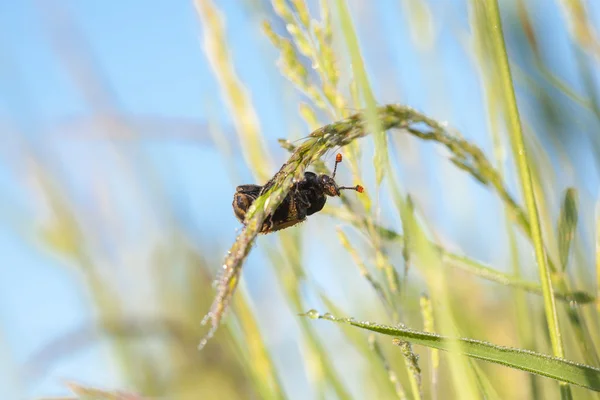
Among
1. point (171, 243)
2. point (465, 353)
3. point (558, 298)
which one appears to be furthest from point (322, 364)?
point (171, 243)

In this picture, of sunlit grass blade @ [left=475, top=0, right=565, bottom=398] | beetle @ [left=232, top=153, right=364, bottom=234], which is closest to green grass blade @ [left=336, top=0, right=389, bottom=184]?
sunlit grass blade @ [left=475, top=0, right=565, bottom=398]

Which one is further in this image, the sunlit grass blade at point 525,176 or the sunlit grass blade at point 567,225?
→ the sunlit grass blade at point 567,225

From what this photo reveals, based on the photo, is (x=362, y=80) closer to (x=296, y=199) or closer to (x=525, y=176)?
(x=525, y=176)

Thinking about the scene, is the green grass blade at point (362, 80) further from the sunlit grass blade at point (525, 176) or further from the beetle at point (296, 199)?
the beetle at point (296, 199)

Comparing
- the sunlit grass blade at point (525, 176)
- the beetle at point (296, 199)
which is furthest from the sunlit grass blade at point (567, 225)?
the beetle at point (296, 199)

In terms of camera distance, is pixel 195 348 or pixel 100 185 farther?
pixel 195 348

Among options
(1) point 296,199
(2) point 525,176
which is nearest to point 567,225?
(2) point 525,176

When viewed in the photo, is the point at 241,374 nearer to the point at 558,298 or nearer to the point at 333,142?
the point at 558,298
